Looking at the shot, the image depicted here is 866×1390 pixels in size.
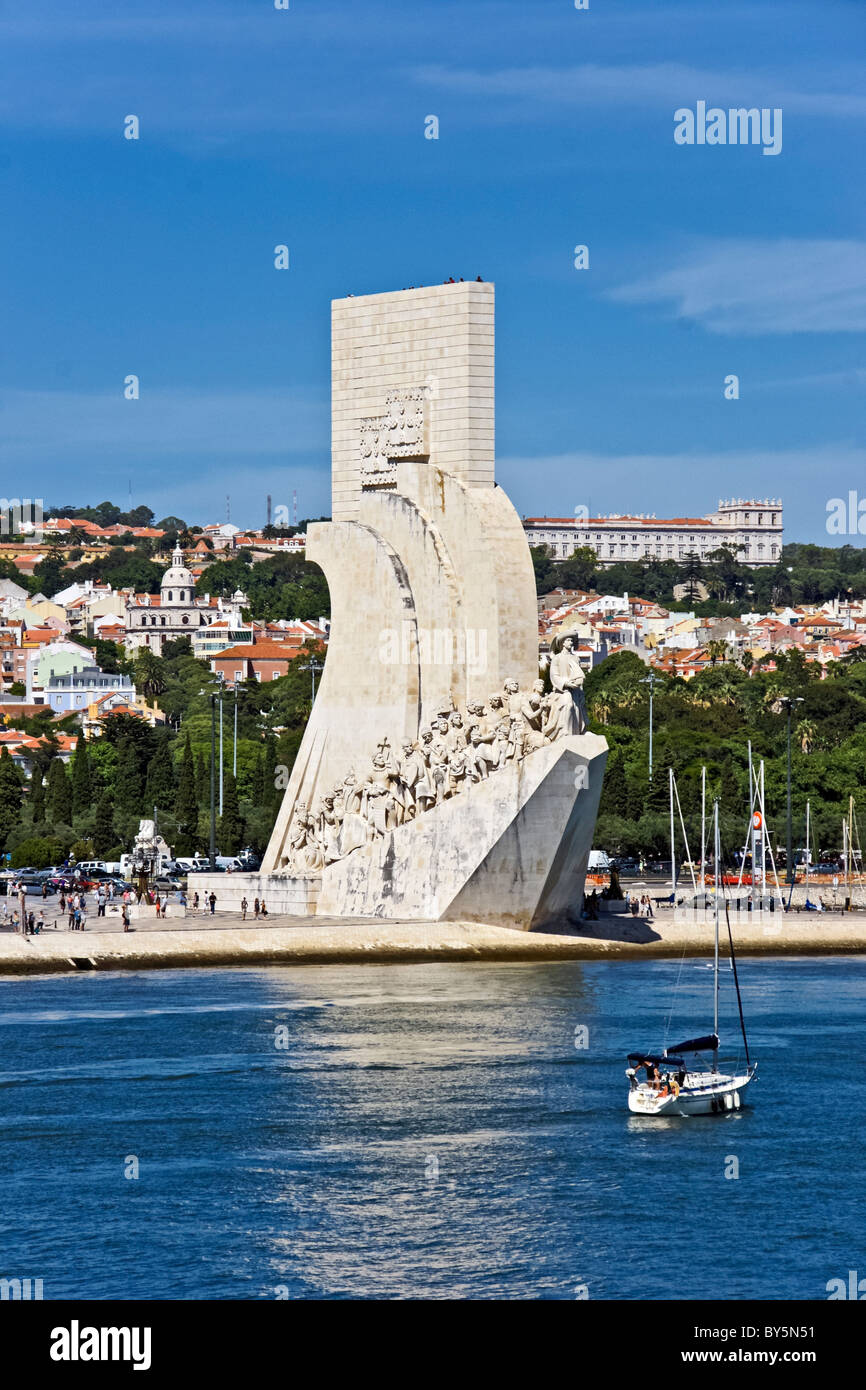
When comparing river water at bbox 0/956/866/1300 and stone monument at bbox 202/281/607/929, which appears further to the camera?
stone monument at bbox 202/281/607/929

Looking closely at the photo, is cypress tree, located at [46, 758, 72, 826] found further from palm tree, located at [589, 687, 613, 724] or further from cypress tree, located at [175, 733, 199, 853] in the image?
palm tree, located at [589, 687, 613, 724]

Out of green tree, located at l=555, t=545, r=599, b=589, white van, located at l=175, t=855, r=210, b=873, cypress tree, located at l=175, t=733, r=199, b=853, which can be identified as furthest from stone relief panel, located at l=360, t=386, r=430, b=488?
green tree, located at l=555, t=545, r=599, b=589

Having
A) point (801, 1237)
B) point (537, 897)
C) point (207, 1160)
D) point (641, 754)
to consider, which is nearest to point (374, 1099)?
point (207, 1160)

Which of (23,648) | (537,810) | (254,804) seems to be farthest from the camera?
(23,648)

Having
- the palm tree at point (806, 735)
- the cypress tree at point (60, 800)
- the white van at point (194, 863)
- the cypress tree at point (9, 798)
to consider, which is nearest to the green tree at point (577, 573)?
the palm tree at point (806, 735)

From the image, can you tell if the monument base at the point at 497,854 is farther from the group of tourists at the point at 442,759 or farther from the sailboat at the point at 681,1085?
the sailboat at the point at 681,1085
